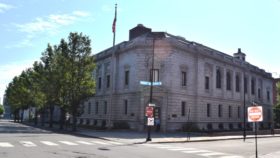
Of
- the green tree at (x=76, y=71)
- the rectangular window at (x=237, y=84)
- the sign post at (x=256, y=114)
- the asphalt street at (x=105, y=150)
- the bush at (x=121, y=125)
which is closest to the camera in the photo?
the asphalt street at (x=105, y=150)

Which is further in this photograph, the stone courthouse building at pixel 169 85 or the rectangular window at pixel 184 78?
the rectangular window at pixel 184 78

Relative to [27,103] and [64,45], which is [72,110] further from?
[27,103]

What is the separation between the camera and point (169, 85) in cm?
4159

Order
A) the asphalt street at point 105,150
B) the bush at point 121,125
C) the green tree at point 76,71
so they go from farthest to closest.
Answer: the bush at point 121,125
the green tree at point 76,71
the asphalt street at point 105,150

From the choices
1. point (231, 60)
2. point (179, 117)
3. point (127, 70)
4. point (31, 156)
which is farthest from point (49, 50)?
point (31, 156)

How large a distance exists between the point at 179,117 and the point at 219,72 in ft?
45.3

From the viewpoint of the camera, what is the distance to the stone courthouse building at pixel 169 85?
4147cm

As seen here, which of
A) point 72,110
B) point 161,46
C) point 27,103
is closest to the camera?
point 72,110

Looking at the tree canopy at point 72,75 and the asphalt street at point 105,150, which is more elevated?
the tree canopy at point 72,75

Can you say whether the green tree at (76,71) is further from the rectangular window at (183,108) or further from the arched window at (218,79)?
the arched window at (218,79)

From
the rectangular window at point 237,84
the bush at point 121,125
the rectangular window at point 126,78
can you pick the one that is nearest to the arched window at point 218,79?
the rectangular window at point 237,84

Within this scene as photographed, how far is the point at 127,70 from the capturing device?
4488cm

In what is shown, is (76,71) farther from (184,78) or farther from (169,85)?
(184,78)

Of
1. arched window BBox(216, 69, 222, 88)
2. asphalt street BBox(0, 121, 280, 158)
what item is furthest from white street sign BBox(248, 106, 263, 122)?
arched window BBox(216, 69, 222, 88)
